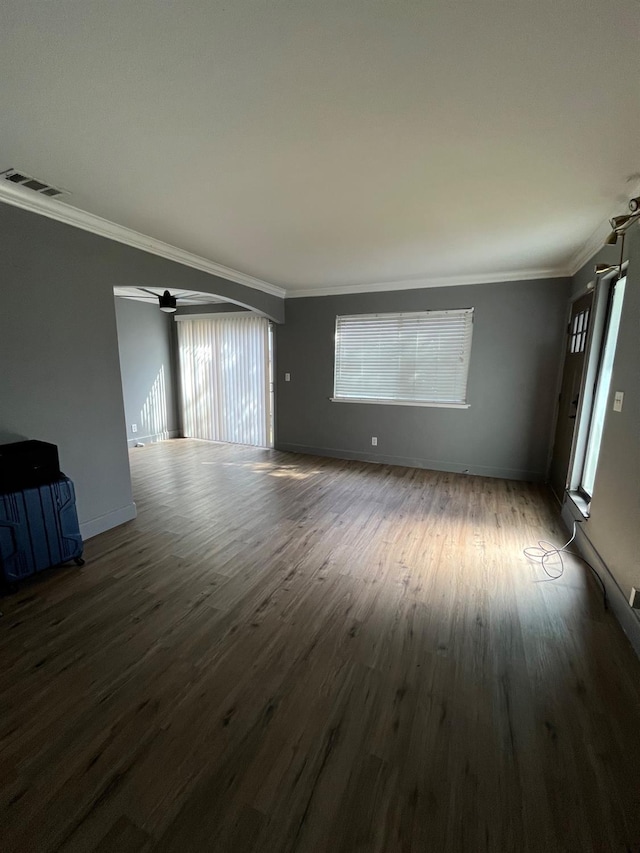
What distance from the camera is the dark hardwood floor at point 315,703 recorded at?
3.67 ft

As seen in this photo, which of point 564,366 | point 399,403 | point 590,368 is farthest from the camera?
point 399,403

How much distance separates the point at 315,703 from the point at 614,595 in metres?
1.93

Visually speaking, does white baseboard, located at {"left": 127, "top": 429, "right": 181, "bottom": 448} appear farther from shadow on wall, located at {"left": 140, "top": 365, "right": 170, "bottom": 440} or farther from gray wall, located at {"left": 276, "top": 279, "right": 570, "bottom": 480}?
gray wall, located at {"left": 276, "top": 279, "right": 570, "bottom": 480}

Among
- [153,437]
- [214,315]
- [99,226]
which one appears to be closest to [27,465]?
[99,226]

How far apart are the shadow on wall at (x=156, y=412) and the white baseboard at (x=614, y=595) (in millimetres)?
6546

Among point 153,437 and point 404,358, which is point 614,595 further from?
point 153,437

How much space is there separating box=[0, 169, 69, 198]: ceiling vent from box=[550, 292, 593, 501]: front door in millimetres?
4368

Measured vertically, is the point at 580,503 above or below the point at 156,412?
below

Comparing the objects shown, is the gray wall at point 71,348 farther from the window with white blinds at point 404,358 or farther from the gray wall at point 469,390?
the window with white blinds at point 404,358

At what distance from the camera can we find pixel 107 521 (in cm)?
314

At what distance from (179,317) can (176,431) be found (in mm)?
2244

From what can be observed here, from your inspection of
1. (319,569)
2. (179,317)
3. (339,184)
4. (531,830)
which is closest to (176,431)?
(179,317)

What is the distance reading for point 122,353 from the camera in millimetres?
5969

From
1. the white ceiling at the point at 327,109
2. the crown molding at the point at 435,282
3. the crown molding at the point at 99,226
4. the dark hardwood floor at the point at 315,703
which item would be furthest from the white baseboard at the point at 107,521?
the crown molding at the point at 435,282
